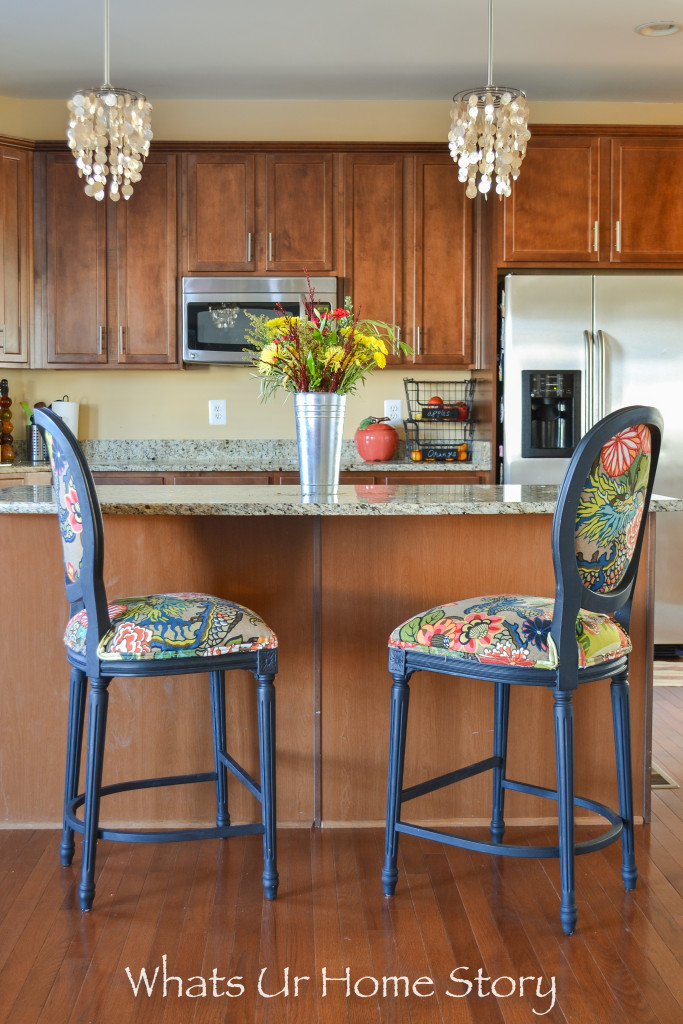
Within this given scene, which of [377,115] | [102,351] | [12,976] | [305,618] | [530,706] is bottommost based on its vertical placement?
[12,976]

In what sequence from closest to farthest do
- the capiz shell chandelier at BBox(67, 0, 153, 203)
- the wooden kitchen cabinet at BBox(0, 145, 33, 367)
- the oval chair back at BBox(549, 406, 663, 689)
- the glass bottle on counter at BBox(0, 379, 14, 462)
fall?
the oval chair back at BBox(549, 406, 663, 689) < the capiz shell chandelier at BBox(67, 0, 153, 203) < the wooden kitchen cabinet at BBox(0, 145, 33, 367) < the glass bottle on counter at BBox(0, 379, 14, 462)

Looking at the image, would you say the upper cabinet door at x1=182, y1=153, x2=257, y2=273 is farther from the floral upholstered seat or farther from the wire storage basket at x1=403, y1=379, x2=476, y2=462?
the floral upholstered seat

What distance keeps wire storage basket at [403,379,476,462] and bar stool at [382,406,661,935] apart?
272 centimetres

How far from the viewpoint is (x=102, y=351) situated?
15.0 ft

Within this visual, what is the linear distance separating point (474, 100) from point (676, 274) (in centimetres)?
225

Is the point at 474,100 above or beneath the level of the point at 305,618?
above

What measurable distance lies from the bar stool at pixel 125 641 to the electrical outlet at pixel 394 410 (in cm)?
300

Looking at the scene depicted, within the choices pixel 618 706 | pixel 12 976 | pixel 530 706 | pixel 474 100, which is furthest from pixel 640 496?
pixel 12 976

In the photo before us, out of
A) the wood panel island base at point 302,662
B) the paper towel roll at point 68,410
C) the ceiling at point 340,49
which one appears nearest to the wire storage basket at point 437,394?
the ceiling at point 340,49

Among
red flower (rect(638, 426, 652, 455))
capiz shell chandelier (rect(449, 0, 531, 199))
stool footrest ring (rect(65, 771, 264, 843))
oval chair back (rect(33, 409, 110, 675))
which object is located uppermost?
capiz shell chandelier (rect(449, 0, 531, 199))

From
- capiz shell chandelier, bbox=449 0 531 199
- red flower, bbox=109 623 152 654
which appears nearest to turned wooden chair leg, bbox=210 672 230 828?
red flower, bbox=109 623 152 654

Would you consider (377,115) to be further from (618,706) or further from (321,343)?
(618,706)

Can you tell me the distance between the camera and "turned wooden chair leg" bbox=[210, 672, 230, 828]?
2.25 meters

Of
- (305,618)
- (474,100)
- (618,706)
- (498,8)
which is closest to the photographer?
(618,706)
